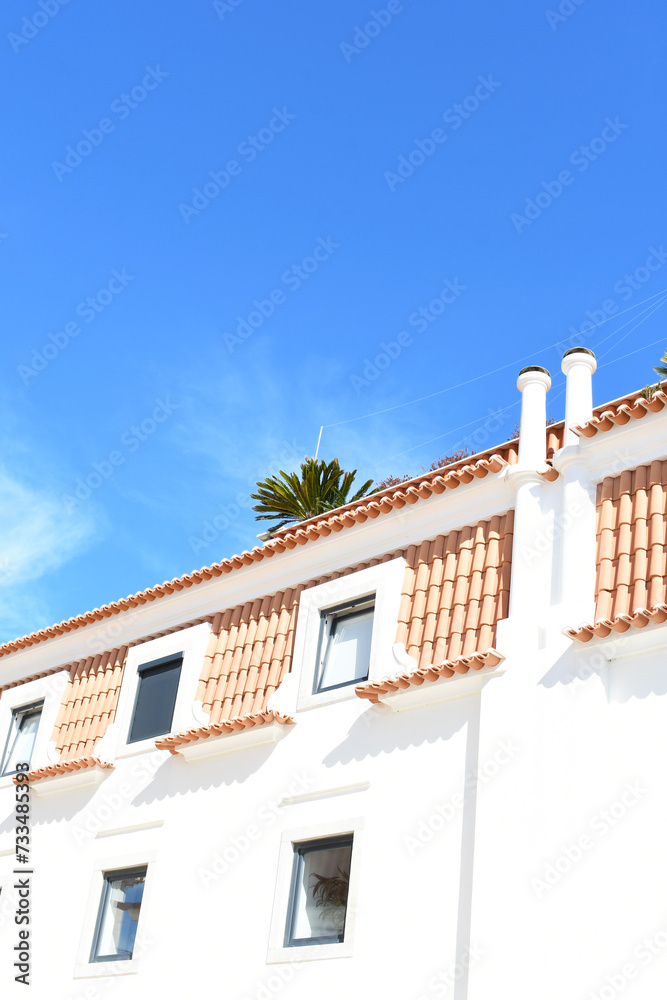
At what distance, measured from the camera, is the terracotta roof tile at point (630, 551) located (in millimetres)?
10383

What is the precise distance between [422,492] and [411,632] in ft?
5.84

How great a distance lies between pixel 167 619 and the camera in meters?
15.9

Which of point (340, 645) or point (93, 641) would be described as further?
point (93, 641)


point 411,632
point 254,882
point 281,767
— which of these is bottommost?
point 254,882

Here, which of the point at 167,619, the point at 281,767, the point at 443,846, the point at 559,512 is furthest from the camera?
the point at 167,619

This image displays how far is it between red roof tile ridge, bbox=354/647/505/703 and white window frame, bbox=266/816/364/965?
53.6 inches

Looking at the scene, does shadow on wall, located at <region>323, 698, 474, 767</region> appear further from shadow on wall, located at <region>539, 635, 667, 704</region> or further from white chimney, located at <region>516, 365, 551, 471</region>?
white chimney, located at <region>516, 365, 551, 471</region>

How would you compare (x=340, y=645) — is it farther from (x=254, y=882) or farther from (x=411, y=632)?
(x=254, y=882)

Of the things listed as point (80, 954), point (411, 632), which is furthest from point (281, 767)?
point (80, 954)

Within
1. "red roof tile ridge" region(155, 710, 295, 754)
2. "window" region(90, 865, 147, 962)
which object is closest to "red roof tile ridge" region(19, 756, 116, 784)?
"red roof tile ridge" region(155, 710, 295, 754)

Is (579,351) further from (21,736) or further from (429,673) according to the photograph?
(21,736)

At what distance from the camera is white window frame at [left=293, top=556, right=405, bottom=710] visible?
12.6 metres

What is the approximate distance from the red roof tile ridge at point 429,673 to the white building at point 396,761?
0.03 meters

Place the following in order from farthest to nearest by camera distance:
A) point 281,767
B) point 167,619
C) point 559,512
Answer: point 167,619 → point 281,767 → point 559,512
